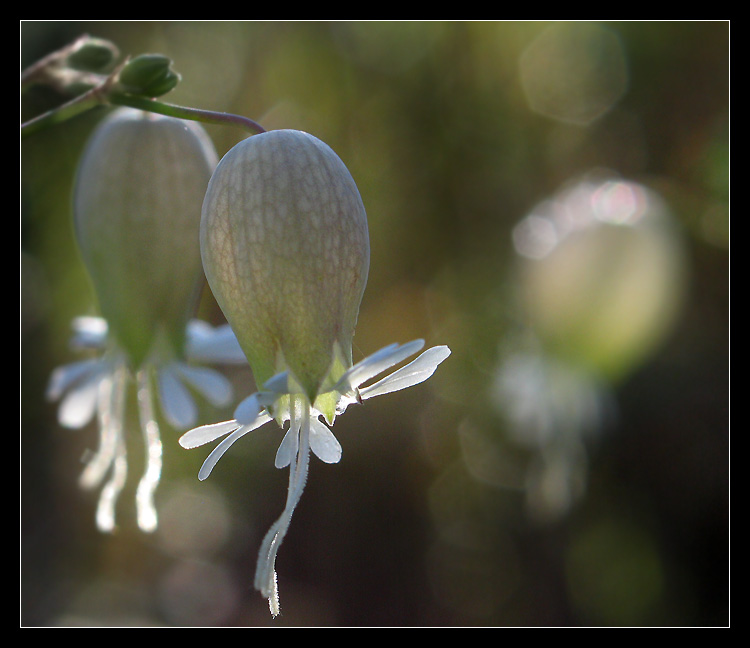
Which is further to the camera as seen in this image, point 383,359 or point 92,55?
point 92,55

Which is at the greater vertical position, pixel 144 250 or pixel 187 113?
pixel 187 113

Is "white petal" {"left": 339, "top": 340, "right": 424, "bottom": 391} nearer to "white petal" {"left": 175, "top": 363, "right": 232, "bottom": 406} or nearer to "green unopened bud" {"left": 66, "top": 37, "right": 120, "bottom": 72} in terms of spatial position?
"white petal" {"left": 175, "top": 363, "right": 232, "bottom": 406}

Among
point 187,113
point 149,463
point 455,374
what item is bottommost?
point 455,374

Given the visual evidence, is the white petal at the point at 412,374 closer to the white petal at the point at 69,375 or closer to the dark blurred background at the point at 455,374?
the white petal at the point at 69,375

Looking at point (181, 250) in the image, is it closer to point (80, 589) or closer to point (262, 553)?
point (262, 553)

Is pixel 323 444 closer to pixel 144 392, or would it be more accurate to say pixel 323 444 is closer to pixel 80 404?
pixel 144 392

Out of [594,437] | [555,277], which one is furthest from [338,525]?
[555,277]

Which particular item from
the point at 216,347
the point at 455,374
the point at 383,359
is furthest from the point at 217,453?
the point at 455,374
